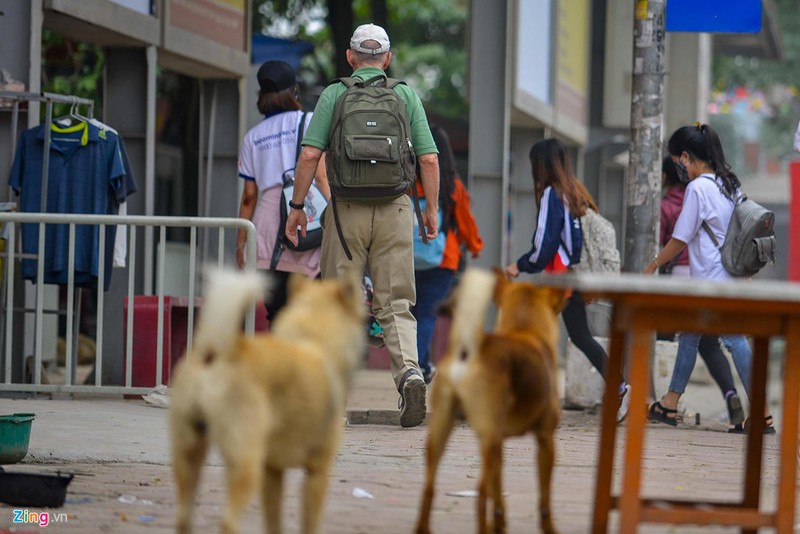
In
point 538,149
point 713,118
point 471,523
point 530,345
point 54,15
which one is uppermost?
point 713,118

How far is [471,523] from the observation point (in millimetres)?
5363

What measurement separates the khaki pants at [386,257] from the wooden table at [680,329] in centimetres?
301

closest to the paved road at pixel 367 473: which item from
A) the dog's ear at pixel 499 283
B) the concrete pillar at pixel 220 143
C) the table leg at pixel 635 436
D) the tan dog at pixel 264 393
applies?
the table leg at pixel 635 436

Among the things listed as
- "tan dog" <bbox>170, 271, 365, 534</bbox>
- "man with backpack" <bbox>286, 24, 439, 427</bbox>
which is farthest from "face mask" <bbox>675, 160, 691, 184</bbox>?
"tan dog" <bbox>170, 271, 365, 534</bbox>

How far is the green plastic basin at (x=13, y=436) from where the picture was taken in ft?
21.4

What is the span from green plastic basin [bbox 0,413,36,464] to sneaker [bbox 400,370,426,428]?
231cm

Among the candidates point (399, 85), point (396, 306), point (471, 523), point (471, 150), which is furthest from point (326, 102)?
point (471, 150)

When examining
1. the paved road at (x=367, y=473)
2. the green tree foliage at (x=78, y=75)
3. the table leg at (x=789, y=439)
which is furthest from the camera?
the green tree foliage at (x=78, y=75)

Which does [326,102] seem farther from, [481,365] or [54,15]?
[481,365]

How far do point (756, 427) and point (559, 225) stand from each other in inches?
174

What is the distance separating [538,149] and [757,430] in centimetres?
460

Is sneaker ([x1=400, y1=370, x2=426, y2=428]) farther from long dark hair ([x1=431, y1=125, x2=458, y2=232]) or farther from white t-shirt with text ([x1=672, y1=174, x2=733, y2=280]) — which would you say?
long dark hair ([x1=431, y1=125, x2=458, y2=232])

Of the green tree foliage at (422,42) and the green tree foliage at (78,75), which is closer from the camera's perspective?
the green tree foliage at (78,75)

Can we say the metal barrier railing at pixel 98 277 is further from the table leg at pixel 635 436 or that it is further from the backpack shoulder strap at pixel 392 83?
the table leg at pixel 635 436
